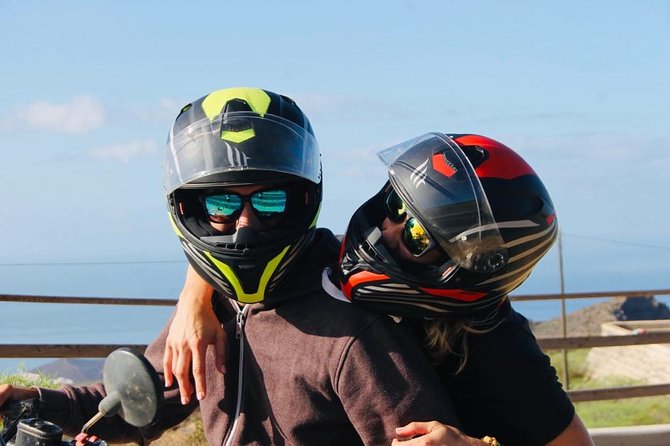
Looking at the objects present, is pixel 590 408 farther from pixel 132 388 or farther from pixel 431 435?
pixel 132 388

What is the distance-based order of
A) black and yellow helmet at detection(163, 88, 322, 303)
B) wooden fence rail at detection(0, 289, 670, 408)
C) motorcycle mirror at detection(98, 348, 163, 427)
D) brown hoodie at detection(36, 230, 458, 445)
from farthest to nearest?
wooden fence rail at detection(0, 289, 670, 408), black and yellow helmet at detection(163, 88, 322, 303), brown hoodie at detection(36, 230, 458, 445), motorcycle mirror at detection(98, 348, 163, 427)

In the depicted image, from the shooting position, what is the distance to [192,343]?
2.56 meters

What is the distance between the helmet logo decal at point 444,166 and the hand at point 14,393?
4.38 feet

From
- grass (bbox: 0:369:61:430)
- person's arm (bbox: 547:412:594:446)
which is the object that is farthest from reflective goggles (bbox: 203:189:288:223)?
grass (bbox: 0:369:61:430)

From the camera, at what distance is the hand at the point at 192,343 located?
99.9 inches

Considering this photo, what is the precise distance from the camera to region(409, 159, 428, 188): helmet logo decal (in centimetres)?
234

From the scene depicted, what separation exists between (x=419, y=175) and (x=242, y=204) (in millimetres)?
481

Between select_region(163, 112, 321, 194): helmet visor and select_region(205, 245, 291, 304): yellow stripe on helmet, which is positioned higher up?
select_region(163, 112, 321, 194): helmet visor

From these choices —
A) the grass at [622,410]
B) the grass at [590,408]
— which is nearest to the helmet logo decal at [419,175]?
the grass at [590,408]

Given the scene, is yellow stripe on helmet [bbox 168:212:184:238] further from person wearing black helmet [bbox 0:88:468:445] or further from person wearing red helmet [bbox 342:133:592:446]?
person wearing red helmet [bbox 342:133:592:446]

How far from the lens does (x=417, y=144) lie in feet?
8.20

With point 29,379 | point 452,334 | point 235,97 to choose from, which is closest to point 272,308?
point 452,334

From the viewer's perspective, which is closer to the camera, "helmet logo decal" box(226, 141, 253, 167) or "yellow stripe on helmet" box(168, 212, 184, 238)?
"helmet logo decal" box(226, 141, 253, 167)

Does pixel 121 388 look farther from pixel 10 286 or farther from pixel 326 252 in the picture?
pixel 10 286
